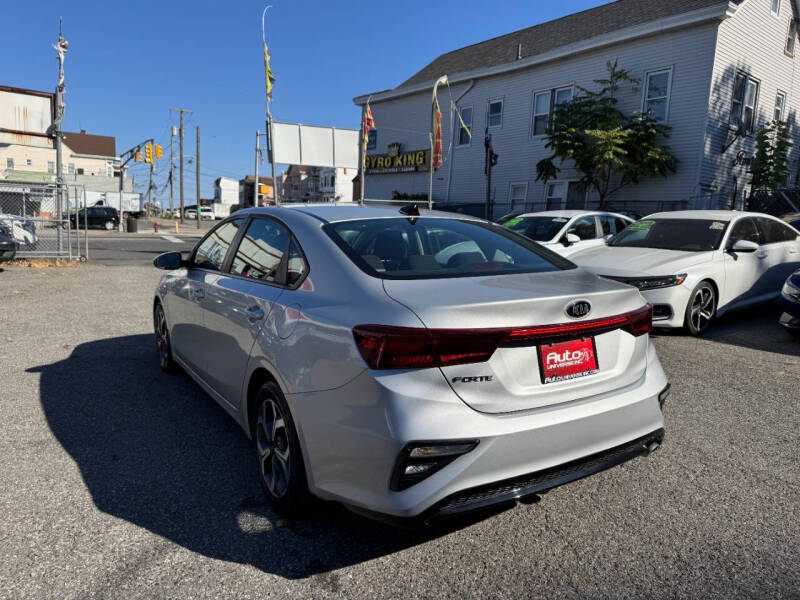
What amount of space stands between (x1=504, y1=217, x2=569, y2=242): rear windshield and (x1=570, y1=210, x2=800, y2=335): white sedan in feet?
4.90

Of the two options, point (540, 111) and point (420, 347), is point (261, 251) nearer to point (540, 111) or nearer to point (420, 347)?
point (420, 347)

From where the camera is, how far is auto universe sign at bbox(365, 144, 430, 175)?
24734 mm

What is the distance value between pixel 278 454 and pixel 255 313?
0.72m

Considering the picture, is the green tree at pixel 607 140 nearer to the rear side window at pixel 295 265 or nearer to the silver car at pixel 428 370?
the silver car at pixel 428 370

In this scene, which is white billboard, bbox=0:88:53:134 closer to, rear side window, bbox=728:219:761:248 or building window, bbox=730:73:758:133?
building window, bbox=730:73:758:133

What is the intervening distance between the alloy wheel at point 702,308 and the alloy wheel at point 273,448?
5.50 m

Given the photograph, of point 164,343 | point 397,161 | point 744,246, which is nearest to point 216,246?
point 164,343

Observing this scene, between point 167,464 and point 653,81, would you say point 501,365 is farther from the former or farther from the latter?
point 653,81

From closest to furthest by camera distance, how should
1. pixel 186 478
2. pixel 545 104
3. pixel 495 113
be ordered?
pixel 186 478 < pixel 545 104 < pixel 495 113

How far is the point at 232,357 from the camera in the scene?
3246 mm

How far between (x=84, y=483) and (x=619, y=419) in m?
2.77

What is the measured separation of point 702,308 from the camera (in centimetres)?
681

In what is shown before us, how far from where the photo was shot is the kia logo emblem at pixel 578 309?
2.37 meters

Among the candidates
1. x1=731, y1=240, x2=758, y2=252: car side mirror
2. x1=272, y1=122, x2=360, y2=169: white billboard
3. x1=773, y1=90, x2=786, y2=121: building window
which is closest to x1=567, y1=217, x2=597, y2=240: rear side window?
x1=731, y1=240, x2=758, y2=252: car side mirror
